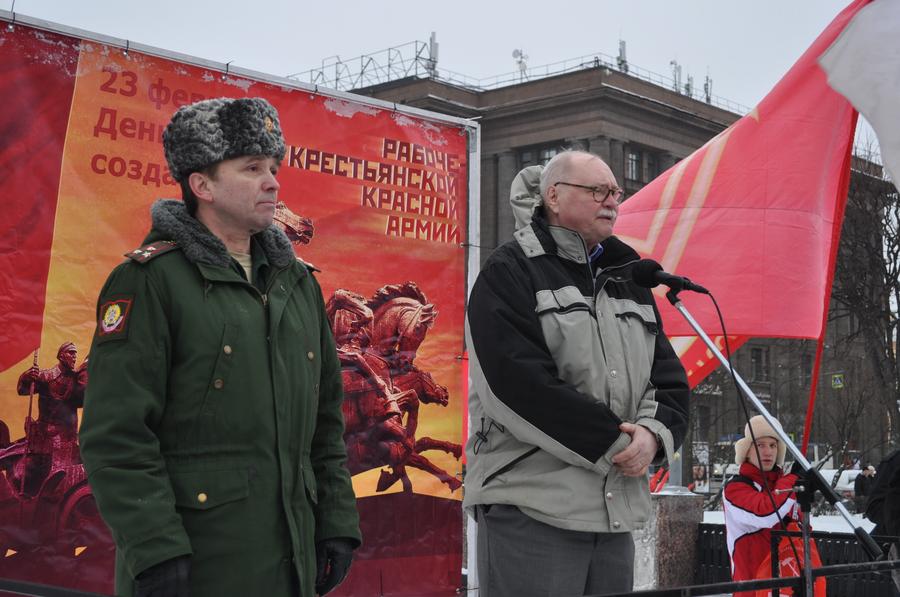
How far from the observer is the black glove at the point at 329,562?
313cm

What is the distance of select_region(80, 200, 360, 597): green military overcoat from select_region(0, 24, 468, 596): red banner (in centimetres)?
300

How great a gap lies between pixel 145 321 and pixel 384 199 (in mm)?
4284

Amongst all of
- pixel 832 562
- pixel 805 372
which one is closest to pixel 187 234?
pixel 832 562

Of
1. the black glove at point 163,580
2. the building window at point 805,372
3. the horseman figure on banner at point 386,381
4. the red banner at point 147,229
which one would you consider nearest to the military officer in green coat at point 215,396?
the black glove at point 163,580

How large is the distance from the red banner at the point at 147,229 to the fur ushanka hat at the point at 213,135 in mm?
2949

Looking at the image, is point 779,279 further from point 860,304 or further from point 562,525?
point 860,304

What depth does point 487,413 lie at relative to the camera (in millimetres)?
3879

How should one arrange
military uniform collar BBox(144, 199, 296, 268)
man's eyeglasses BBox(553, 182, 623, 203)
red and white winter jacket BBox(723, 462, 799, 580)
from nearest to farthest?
military uniform collar BBox(144, 199, 296, 268)
man's eyeglasses BBox(553, 182, 623, 203)
red and white winter jacket BBox(723, 462, 799, 580)

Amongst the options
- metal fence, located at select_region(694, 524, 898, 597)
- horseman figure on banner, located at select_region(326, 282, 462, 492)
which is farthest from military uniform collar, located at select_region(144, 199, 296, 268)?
metal fence, located at select_region(694, 524, 898, 597)

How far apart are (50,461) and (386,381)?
81.9 inches

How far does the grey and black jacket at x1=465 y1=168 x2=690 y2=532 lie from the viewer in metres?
3.66

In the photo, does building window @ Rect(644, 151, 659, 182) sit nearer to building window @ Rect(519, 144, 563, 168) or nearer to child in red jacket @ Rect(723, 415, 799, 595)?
building window @ Rect(519, 144, 563, 168)

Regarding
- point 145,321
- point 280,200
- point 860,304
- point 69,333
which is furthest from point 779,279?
point 860,304

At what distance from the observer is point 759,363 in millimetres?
57938
